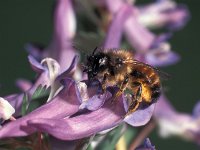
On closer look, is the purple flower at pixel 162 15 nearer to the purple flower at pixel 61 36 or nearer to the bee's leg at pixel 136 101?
the purple flower at pixel 61 36

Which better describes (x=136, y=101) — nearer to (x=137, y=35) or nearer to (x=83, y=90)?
(x=83, y=90)

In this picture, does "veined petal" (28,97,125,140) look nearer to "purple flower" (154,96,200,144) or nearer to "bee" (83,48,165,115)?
"bee" (83,48,165,115)

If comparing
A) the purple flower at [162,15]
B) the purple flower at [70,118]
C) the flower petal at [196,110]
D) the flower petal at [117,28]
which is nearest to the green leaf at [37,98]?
the purple flower at [70,118]

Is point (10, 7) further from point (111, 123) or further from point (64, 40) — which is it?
point (111, 123)

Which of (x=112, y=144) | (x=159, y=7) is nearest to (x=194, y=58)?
(x=159, y=7)

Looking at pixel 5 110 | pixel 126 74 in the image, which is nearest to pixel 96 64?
pixel 126 74
